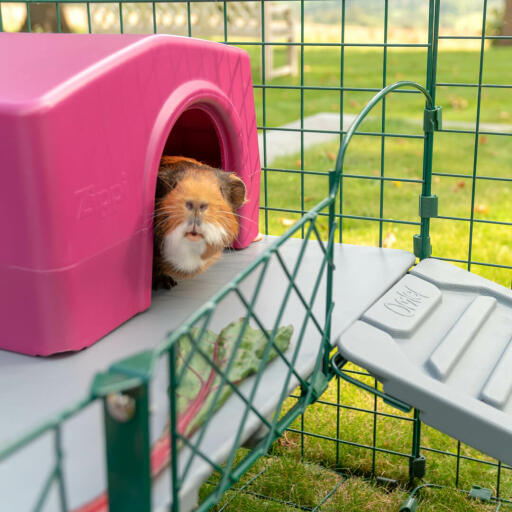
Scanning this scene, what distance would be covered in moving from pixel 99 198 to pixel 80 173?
0.07 metres

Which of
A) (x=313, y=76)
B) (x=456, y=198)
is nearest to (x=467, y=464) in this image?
(x=456, y=198)

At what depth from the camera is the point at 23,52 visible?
1385mm

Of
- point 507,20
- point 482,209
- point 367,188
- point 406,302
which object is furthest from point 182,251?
point 507,20

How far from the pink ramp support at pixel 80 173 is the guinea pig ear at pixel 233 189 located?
0.58 ft

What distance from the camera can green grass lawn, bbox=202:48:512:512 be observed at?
204 cm

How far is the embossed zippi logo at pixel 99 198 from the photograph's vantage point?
124 centimetres

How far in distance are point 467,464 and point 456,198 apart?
2136 mm

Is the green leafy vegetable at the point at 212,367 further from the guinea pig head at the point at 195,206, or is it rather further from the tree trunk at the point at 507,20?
the tree trunk at the point at 507,20

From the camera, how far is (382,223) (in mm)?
2355

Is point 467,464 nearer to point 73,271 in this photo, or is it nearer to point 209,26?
point 73,271

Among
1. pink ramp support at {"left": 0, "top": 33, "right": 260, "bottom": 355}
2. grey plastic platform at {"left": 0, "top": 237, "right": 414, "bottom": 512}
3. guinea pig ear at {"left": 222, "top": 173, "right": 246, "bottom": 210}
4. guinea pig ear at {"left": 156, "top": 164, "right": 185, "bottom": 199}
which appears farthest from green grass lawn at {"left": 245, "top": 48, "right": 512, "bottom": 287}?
pink ramp support at {"left": 0, "top": 33, "right": 260, "bottom": 355}

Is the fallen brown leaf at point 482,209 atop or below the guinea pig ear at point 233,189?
below

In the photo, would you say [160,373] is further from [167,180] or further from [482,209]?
[482,209]

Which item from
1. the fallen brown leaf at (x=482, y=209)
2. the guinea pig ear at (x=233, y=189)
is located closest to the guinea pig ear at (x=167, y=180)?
the guinea pig ear at (x=233, y=189)
